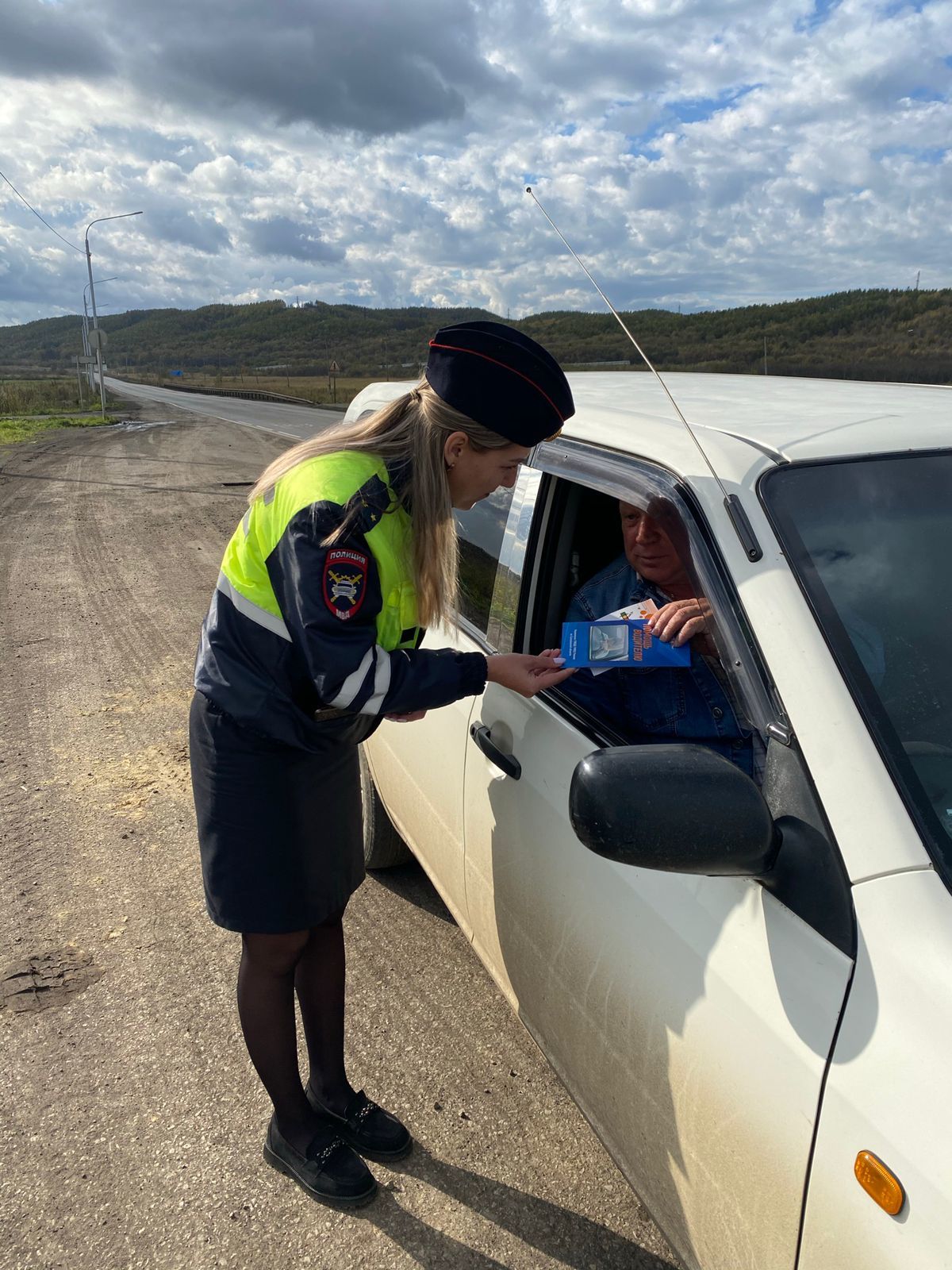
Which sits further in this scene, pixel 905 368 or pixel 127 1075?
pixel 905 368

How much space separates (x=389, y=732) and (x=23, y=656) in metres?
4.29

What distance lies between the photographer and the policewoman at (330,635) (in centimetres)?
183

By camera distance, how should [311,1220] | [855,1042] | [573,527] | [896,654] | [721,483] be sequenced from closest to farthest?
[855,1042] → [896,654] → [721,483] → [311,1220] → [573,527]

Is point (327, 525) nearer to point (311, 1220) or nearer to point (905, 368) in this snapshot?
point (311, 1220)

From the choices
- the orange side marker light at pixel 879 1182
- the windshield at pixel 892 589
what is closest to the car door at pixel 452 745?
the windshield at pixel 892 589

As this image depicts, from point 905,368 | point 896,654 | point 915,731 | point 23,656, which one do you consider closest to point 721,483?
point 896,654

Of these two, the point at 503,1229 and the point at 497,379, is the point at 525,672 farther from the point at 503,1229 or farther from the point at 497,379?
the point at 503,1229

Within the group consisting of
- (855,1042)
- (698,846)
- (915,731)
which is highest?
(915,731)

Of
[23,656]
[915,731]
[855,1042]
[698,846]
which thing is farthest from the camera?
[23,656]

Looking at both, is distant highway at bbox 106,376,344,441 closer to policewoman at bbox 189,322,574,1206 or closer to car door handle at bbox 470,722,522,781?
car door handle at bbox 470,722,522,781

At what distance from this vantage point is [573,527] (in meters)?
2.50

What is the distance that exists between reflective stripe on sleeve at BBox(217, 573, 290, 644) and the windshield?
98 cm

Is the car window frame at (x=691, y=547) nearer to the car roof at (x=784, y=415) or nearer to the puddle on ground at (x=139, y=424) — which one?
the car roof at (x=784, y=415)

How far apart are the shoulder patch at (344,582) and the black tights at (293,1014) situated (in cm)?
91
